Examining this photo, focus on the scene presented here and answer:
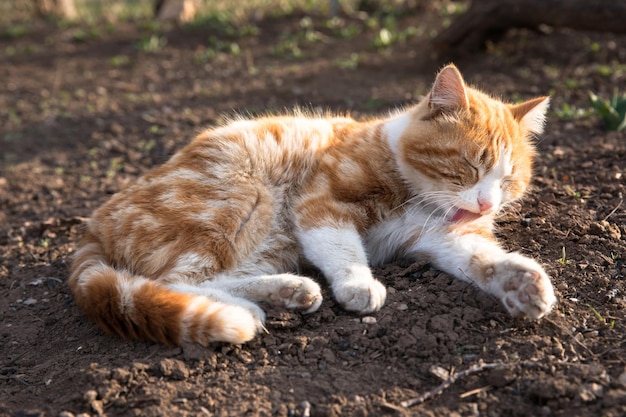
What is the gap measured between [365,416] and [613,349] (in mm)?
1057

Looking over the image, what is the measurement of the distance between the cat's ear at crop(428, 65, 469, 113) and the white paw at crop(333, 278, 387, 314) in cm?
100

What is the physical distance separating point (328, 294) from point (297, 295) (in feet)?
0.80

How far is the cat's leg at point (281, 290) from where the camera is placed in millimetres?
3004

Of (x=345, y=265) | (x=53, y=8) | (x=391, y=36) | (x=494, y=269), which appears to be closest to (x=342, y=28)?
(x=391, y=36)

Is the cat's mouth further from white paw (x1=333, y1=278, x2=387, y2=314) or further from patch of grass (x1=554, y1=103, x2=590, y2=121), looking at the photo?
patch of grass (x1=554, y1=103, x2=590, y2=121)

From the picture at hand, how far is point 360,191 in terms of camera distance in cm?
346

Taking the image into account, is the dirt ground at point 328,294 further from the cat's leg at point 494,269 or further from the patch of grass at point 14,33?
the patch of grass at point 14,33

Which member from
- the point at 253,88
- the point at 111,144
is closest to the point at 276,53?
the point at 253,88

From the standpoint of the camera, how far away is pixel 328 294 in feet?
10.5

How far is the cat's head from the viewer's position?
10.7ft

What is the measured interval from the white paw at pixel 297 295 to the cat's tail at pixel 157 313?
192 millimetres

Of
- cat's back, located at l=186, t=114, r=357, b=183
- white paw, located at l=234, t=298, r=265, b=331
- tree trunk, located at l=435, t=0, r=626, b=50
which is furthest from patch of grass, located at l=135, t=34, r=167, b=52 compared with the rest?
white paw, located at l=234, t=298, r=265, b=331

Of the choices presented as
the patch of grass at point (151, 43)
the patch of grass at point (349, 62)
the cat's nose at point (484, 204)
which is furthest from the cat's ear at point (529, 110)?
the patch of grass at point (151, 43)

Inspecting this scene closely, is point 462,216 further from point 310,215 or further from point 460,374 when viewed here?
point 460,374
